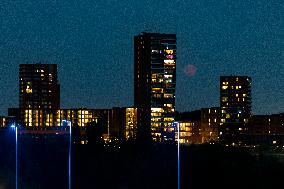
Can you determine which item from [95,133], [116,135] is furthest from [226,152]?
[116,135]

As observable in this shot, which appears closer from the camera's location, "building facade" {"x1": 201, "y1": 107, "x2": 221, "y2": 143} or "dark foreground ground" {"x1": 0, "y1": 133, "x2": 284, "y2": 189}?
"dark foreground ground" {"x1": 0, "y1": 133, "x2": 284, "y2": 189}

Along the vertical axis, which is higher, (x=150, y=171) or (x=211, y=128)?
(x=211, y=128)

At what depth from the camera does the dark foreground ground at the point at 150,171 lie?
130 ft

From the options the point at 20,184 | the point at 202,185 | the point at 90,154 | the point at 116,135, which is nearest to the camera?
the point at 202,185

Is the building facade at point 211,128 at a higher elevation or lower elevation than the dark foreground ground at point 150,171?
higher

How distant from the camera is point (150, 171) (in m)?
46.9

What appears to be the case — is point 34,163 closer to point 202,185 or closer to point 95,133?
point 202,185

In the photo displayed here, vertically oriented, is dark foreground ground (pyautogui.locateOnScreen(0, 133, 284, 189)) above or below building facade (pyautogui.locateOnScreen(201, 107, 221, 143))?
below

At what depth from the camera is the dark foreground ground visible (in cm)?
3959

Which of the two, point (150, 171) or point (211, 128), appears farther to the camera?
point (211, 128)

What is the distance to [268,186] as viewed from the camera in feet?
119

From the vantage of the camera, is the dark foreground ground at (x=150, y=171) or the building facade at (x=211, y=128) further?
the building facade at (x=211, y=128)

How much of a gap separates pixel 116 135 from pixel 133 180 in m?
134

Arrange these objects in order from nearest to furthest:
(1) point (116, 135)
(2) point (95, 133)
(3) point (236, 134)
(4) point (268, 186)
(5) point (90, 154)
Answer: (4) point (268, 186), (5) point (90, 154), (2) point (95, 133), (1) point (116, 135), (3) point (236, 134)
